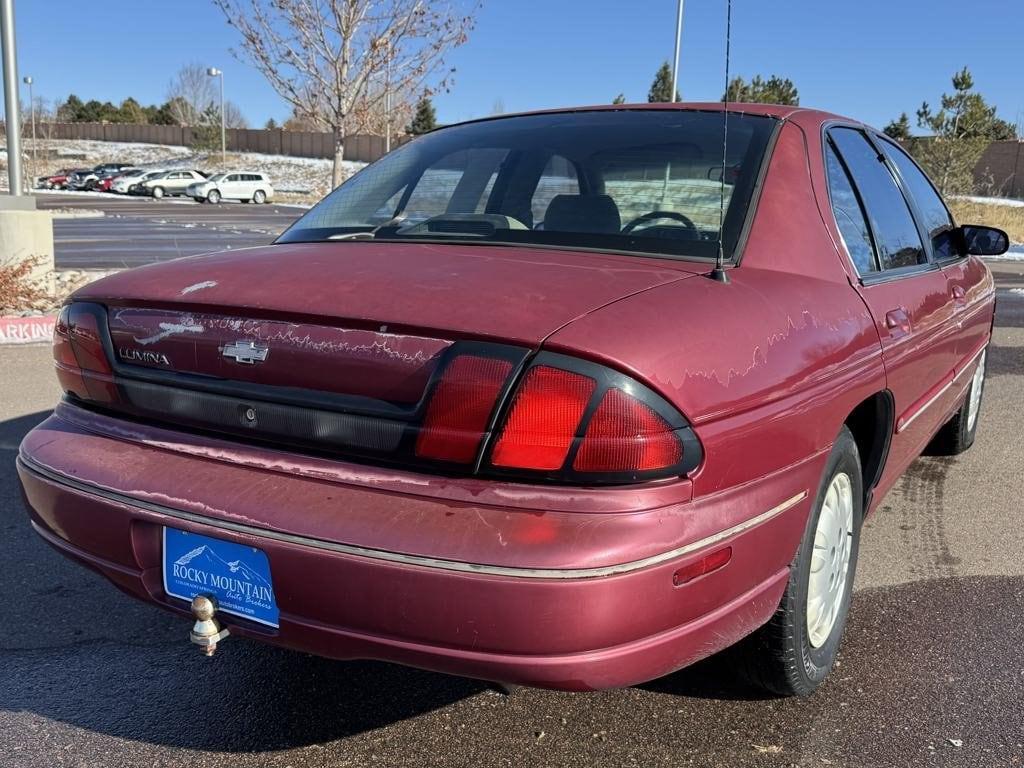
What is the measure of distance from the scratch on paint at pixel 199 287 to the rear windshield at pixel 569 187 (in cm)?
58

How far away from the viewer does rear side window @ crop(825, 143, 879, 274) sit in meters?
2.74

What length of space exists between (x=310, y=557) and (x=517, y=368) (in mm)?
563

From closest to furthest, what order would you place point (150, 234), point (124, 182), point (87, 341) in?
point (87, 341) → point (150, 234) → point (124, 182)

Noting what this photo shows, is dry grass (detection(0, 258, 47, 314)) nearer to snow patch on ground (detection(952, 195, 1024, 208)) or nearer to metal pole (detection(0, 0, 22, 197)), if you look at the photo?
metal pole (detection(0, 0, 22, 197))

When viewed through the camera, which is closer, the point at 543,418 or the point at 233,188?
the point at 543,418

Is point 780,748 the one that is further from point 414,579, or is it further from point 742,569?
point 414,579

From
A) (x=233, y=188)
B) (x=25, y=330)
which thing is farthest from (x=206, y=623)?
(x=233, y=188)

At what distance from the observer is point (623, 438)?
5.85ft

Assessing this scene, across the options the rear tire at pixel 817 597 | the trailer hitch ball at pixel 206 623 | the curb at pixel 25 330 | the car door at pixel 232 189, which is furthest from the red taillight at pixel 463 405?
the car door at pixel 232 189

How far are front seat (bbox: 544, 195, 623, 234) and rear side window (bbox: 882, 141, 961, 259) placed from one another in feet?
5.14

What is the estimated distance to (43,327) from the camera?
24.4 ft

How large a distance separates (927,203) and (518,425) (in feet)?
9.34

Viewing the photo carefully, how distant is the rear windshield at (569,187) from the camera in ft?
8.10

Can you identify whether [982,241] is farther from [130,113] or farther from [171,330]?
[130,113]
